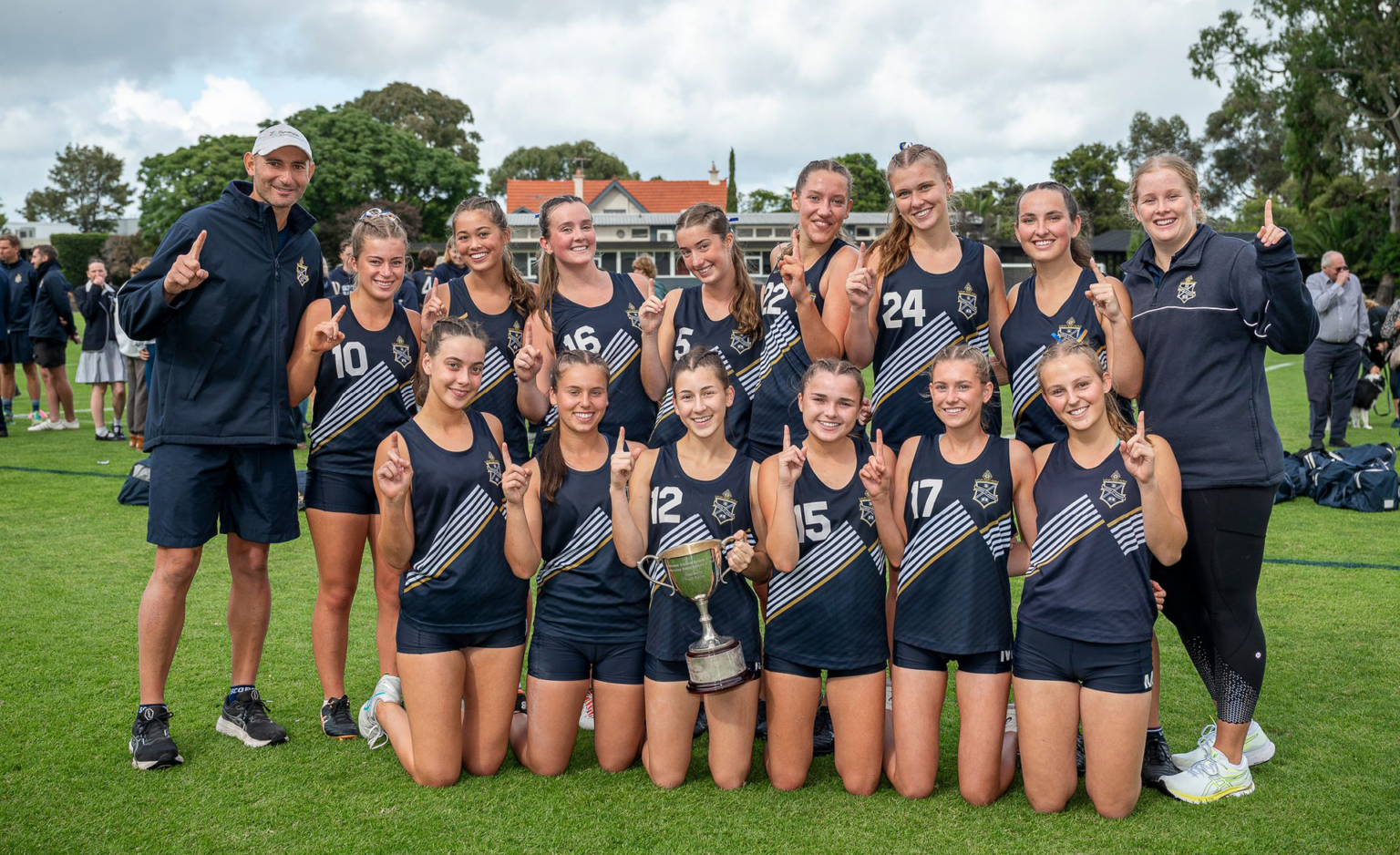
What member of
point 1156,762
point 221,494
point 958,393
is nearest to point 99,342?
point 221,494

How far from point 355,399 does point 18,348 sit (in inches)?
427

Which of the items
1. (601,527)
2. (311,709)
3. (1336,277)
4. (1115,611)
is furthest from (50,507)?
(1336,277)

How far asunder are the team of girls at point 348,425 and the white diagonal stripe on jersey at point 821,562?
1581 millimetres

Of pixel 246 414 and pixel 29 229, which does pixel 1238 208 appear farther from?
pixel 29 229

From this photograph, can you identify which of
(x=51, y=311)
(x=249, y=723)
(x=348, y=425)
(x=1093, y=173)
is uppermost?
(x=1093, y=173)

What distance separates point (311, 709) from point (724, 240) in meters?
2.63

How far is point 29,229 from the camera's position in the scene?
76000 mm

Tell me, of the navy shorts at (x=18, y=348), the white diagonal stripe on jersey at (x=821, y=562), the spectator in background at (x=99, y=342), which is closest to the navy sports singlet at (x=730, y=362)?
the white diagonal stripe on jersey at (x=821, y=562)

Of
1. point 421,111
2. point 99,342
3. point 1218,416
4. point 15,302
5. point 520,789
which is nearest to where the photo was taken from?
point 1218,416

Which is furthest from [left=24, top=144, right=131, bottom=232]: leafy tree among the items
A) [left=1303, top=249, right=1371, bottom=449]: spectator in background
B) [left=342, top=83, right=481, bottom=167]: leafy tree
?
[left=1303, top=249, right=1371, bottom=449]: spectator in background

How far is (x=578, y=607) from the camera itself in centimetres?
388

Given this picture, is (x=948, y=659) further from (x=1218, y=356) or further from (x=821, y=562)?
(x=1218, y=356)

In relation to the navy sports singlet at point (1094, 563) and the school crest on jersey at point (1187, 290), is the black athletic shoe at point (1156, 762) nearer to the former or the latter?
the navy sports singlet at point (1094, 563)

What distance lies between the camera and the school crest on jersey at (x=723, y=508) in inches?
150
